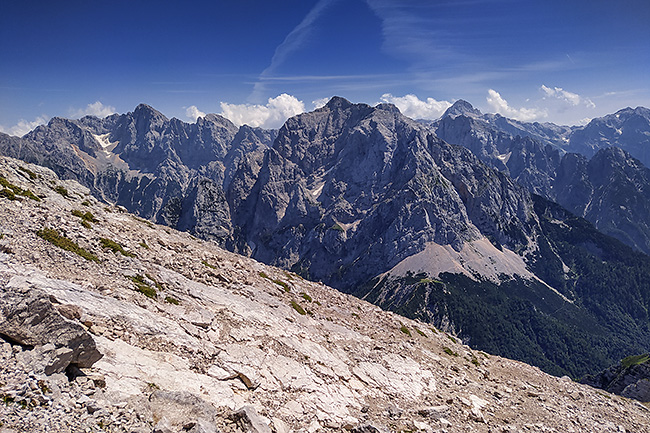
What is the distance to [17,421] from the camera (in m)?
11.7

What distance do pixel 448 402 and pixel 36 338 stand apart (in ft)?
88.9

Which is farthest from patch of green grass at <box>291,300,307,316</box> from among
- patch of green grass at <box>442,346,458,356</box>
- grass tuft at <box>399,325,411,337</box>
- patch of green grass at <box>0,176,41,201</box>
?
patch of green grass at <box>0,176,41,201</box>

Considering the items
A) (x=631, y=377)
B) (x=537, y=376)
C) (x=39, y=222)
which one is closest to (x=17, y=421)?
(x=39, y=222)

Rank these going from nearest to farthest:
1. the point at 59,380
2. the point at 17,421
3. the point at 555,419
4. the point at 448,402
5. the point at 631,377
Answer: the point at 17,421, the point at 59,380, the point at 448,402, the point at 555,419, the point at 631,377

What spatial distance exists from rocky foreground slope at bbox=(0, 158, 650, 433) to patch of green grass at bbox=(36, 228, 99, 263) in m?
0.12

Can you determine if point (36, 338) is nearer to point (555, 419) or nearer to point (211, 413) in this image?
point (211, 413)

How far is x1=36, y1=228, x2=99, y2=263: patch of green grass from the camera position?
80.6 feet

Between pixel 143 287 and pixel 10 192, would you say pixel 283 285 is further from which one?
pixel 10 192

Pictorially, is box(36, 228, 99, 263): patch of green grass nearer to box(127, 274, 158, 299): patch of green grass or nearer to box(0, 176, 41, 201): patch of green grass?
box(127, 274, 158, 299): patch of green grass

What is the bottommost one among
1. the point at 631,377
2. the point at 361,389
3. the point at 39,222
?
the point at 631,377

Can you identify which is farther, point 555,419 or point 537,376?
point 537,376

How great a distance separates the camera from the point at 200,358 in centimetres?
2039

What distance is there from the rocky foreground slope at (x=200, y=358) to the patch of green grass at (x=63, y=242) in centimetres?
12

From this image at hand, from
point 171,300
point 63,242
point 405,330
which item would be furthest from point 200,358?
point 405,330
